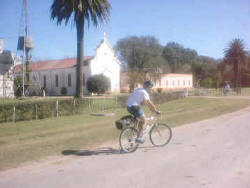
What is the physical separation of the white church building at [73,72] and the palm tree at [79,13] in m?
20.5

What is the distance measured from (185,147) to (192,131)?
3.14 m

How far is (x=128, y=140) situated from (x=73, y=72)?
39.5 metres

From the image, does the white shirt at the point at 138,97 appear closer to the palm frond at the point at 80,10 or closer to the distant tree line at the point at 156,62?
the palm frond at the point at 80,10

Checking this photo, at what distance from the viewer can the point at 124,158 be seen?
7230 millimetres

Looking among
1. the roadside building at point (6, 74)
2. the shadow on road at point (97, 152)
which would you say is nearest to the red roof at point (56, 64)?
the roadside building at point (6, 74)

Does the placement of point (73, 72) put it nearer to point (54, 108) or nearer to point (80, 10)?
point (80, 10)

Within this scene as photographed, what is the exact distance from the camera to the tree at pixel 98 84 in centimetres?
4003

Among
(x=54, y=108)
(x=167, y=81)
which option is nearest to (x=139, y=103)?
(x=54, y=108)

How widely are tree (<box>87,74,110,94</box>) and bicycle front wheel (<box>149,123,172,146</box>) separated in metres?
31.6

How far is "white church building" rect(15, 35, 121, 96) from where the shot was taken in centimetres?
4481

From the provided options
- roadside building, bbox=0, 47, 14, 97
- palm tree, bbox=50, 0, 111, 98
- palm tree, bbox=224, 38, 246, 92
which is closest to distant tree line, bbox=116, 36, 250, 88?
palm tree, bbox=224, 38, 246, 92

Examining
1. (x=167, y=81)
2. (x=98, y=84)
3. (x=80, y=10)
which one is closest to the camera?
(x=80, y=10)

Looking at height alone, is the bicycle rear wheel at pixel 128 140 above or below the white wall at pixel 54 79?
below

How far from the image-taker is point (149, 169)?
620 centimetres
